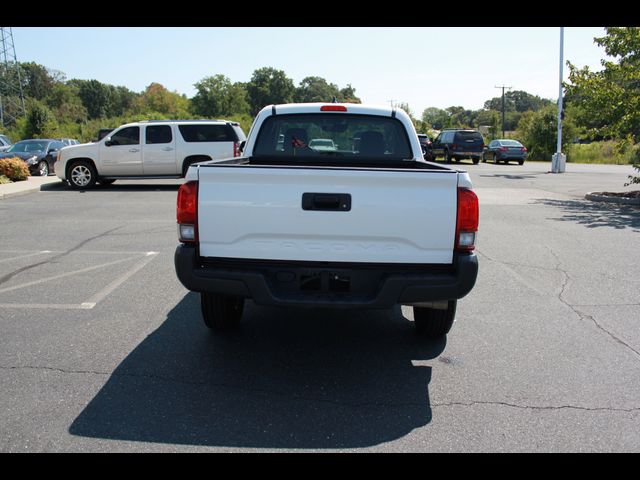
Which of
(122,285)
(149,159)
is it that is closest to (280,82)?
(149,159)

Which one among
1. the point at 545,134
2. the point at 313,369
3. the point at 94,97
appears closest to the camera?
the point at 313,369

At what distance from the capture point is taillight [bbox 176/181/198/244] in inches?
148

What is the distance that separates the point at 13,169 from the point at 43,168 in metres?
3.40

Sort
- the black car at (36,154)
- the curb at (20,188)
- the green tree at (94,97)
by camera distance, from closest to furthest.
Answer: the curb at (20,188) → the black car at (36,154) → the green tree at (94,97)

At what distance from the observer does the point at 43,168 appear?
2239 centimetres

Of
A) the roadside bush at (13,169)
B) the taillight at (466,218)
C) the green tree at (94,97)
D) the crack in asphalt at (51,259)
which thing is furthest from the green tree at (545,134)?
the green tree at (94,97)

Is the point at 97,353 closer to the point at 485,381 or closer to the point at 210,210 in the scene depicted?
the point at 210,210

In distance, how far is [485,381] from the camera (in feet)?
12.9

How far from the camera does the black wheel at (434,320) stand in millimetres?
4527

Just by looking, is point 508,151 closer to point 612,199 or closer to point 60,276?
point 612,199

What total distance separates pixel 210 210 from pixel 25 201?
12.9 meters

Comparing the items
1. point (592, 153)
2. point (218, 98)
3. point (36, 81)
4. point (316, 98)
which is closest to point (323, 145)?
point (592, 153)

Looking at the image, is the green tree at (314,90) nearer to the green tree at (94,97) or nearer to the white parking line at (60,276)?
the green tree at (94,97)

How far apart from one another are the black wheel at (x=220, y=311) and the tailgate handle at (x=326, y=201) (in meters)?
1.22
